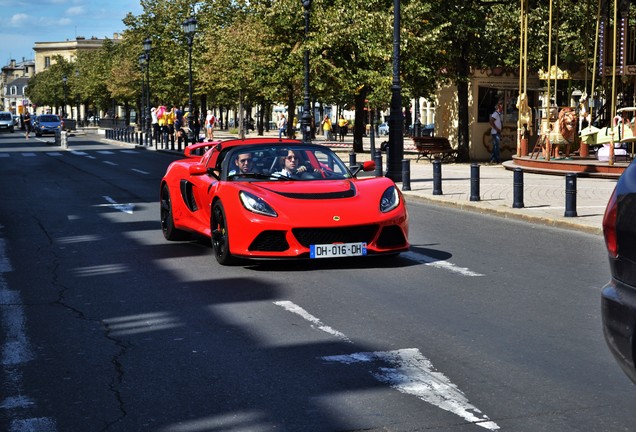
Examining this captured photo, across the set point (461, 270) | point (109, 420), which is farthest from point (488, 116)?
point (109, 420)

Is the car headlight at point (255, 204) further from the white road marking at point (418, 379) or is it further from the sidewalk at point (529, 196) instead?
the sidewalk at point (529, 196)

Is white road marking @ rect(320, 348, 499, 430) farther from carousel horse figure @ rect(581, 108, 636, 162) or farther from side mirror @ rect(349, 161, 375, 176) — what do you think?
carousel horse figure @ rect(581, 108, 636, 162)

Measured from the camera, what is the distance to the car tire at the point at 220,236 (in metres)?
10.9

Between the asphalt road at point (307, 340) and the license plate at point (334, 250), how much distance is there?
203 millimetres

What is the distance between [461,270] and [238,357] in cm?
449

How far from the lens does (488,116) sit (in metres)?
38.1

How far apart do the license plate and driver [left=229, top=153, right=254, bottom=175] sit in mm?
1591

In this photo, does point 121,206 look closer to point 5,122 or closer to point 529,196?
point 529,196

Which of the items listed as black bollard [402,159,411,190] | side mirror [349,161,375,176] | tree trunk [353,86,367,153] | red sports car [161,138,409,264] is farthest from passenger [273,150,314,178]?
tree trunk [353,86,367,153]

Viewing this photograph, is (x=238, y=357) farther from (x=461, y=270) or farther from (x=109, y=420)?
(x=461, y=270)

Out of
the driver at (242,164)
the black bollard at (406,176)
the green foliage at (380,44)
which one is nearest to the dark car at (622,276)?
the driver at (242,164)

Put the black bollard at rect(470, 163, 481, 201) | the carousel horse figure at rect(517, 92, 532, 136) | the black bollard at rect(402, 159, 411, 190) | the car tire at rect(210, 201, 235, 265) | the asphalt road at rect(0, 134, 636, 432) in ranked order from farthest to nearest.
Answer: the carousel horse figure at rect(517, 92, 532, 136)
the black bollard at rect(402, 159, 411, 190)
the black bollard at rect(470, 163, 481, 201)
the car tire at rect(210, 201, 235, 265)
the asphalt road at rect(0, 134, 636, 432)

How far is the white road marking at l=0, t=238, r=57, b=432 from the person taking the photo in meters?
5.38

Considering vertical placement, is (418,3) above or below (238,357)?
above
